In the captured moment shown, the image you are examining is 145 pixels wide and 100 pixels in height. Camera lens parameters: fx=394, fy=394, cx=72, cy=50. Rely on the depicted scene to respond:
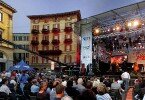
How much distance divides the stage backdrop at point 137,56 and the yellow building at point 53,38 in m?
50.6

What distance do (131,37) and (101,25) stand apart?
2558 millimetres

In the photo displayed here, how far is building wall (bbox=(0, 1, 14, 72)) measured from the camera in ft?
205

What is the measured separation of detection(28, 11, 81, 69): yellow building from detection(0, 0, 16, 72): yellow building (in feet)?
73.8

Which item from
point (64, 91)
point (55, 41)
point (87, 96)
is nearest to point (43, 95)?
point (64, 91)

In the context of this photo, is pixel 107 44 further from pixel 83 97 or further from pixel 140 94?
pixel 83 97

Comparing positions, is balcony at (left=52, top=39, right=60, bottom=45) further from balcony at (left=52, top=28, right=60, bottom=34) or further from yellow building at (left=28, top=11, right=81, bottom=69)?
balcony at (left=52, top=28, right=60, bottom=34)

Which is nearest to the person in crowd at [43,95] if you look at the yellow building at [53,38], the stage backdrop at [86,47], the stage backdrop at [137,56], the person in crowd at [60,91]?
the person in crowd at [60,91]

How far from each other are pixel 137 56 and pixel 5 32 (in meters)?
34.6

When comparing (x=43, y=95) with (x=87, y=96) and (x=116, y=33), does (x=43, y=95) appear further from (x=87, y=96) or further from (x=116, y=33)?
(x=116, y=33)

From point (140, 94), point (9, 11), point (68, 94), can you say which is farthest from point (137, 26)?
point (9, 11)

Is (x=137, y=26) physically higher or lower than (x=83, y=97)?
higher

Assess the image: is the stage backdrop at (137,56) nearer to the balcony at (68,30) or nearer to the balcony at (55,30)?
the balcony at (68,30)

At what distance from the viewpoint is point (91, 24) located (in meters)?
30.9

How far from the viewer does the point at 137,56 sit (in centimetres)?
3409
